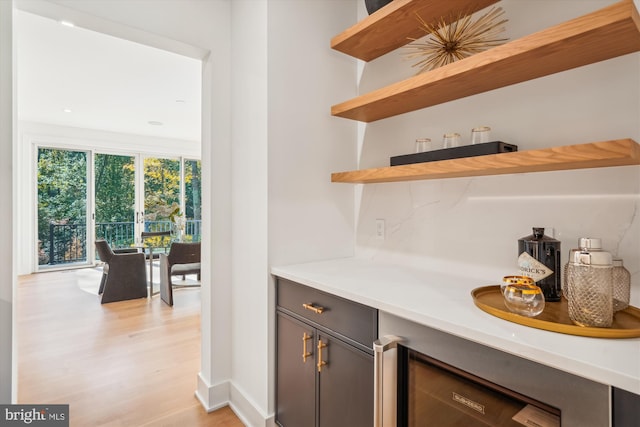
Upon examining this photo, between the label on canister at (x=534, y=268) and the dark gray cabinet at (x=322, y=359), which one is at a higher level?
the label on canister at (x=534, y=268)

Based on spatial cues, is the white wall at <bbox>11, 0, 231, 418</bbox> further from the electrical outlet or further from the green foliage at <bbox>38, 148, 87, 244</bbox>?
the green foliage at <bbox>38, 148, 87, 244</bbox>

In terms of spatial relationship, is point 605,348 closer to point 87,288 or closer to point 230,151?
point 230,151

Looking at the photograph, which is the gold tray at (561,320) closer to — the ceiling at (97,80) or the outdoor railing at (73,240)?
the ceiling at (97,80)

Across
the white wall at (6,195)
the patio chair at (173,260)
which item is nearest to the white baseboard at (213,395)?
the white wall at (6,195)

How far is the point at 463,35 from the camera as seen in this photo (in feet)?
4.84

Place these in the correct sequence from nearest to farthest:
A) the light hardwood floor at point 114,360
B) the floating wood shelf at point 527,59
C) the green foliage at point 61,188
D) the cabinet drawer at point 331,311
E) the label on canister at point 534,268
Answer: the floating wood shelf at point 527,59 → the label on canister at point 534,268 → the cabinet drawer at point 331,311 → the light hardwood floor at point 114,360 → the green foliage at point 61,188

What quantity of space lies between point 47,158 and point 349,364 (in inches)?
280

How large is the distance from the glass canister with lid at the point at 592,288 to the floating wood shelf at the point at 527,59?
0.59m

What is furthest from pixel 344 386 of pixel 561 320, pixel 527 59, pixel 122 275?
pixel 122 275

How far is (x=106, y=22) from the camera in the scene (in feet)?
5.48

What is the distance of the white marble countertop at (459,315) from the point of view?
691 millimetres

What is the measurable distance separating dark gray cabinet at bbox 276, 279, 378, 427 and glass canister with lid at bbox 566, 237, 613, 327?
23.0 inches

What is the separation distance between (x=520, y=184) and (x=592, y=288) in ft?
1.94

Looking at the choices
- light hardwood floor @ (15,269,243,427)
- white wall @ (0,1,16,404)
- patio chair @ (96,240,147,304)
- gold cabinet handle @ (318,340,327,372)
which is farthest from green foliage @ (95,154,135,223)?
gold cabinet handle @ (318,340,327,372)
